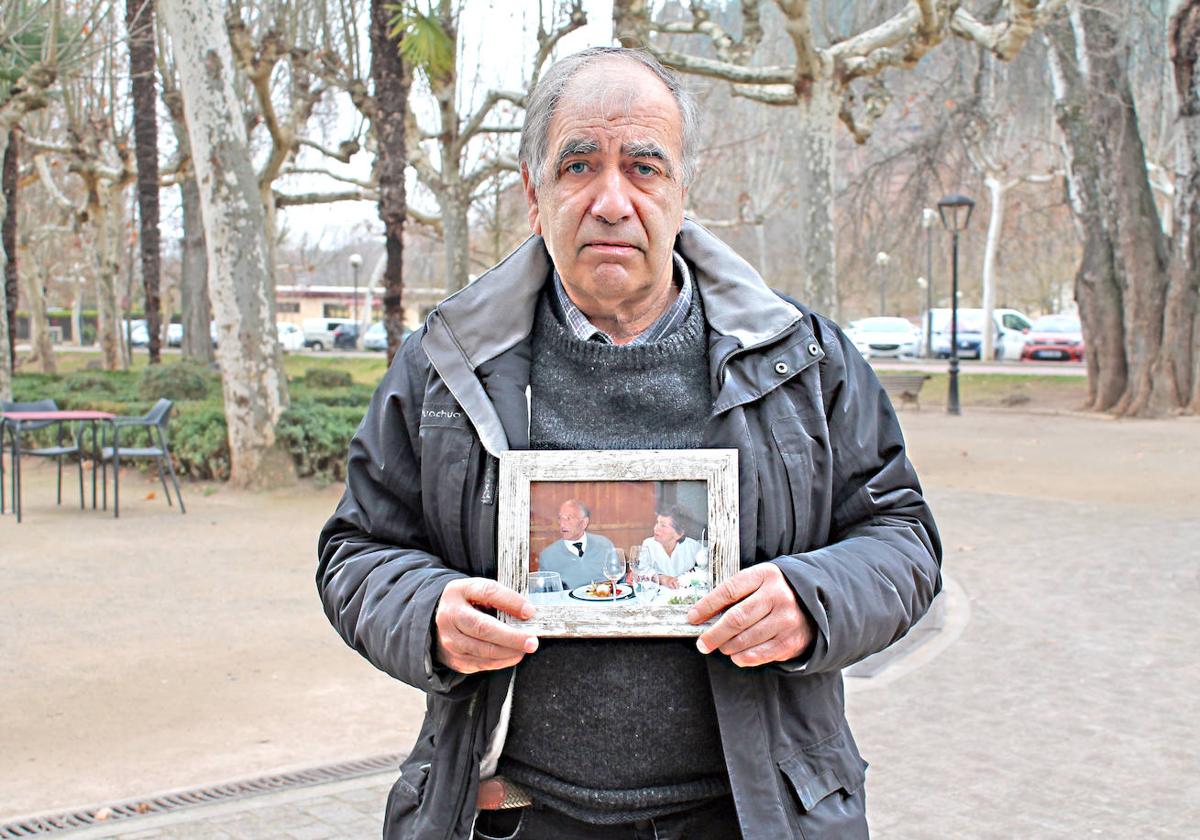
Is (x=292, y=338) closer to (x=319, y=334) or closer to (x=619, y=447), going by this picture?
(x=319, y=334)

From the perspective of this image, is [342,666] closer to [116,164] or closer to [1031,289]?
[116,164]

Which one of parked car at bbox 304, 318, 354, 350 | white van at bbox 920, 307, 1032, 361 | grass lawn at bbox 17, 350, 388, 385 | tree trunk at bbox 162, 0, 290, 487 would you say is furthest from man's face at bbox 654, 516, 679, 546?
parked car at bbox 304, 318, 354, 350

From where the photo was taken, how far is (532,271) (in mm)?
2381

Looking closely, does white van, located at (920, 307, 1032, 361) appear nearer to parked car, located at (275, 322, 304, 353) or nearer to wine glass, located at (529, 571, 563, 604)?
parked car, located at (275, 322, 304, 353)

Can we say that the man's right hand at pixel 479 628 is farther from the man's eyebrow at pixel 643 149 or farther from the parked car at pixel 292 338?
the parked car at pixel 292 338

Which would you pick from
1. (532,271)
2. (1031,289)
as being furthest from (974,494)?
(1031,289)

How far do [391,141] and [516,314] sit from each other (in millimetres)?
15537

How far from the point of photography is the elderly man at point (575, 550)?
2.01m

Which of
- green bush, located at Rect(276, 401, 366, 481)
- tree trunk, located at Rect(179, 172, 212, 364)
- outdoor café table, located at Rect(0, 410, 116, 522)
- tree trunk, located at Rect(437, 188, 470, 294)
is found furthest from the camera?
tree trunk, located at Rect(179, 172, 212, 364)

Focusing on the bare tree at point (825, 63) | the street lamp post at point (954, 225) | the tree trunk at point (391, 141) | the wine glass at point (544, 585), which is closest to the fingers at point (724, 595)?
the wine glass at point (544, 585)

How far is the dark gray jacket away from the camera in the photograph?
6.75 feet

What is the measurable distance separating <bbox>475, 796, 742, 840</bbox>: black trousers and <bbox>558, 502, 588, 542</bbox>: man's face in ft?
1.57

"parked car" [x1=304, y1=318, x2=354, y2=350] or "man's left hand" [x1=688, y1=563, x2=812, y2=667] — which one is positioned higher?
"parked car" [x1=304, y1=318, x2=354, y2=350]

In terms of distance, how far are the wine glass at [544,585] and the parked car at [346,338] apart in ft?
229
